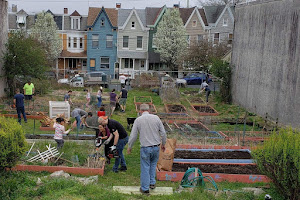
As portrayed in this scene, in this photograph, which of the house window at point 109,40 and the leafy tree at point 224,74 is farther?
the house window at point 109,40

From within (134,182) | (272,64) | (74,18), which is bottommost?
(134,182)

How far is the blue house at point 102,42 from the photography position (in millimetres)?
43969

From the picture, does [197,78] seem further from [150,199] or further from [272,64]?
[150,199]

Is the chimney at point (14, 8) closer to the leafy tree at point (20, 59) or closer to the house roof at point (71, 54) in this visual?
the house roof at point (71, 54)

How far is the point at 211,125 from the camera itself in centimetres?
1773

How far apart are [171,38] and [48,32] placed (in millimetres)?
14030

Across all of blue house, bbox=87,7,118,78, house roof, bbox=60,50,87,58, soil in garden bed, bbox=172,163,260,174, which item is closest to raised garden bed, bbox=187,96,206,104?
soil in garden bed, bbox=172,163,260,174

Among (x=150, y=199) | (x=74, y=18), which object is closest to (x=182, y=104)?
(x=150, y=199)

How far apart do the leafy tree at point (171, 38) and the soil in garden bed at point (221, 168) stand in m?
30.4

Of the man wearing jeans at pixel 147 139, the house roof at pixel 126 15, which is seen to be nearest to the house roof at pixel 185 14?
the house roof at pixel 126 15

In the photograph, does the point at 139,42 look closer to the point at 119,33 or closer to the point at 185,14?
the point at 119,33

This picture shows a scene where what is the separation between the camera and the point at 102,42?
4412 centimetres

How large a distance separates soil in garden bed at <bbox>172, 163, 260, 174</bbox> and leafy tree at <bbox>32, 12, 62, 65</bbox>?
111 ft

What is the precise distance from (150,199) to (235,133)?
872 cm
